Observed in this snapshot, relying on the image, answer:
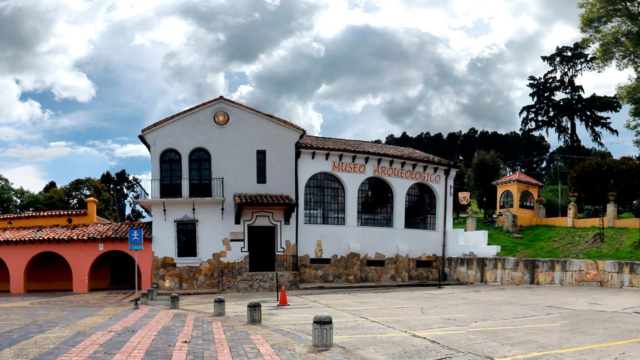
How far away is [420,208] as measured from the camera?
90.7 feet

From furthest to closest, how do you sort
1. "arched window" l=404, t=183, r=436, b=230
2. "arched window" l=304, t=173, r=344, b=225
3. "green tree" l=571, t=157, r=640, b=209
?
1. "green tree" l=571, t=157, r=640, b=209
2. "arched window" l=404, t=183, r=436, b=230
3. "arched window" l=304, t=173, r=344, b=225

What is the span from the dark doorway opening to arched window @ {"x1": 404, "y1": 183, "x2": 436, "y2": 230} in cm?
787

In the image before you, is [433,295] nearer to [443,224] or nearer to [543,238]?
[443,224]

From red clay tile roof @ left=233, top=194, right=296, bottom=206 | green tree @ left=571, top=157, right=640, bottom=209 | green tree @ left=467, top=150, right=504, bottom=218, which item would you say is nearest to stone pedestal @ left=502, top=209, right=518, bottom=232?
green tree @ left=571, top=157, right=640, bottom=209

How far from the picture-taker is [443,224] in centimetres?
2792

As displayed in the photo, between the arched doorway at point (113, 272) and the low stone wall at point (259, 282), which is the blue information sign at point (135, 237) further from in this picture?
the arched doorway at point (113, 272)

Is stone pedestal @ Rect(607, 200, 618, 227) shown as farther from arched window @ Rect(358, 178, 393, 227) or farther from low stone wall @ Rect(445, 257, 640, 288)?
arched window @ Rect(358, 178, 393, 227)

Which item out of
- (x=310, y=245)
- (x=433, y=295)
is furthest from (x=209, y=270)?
(x=433, y=295)

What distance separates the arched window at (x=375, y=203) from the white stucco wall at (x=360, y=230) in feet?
1.06

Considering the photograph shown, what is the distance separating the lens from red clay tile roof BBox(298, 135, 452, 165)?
962 inches

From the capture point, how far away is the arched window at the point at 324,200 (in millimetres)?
24609

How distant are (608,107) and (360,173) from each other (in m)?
37.2

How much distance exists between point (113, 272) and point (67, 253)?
3443 mm

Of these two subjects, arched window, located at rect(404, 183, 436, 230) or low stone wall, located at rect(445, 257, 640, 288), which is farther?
arched window, located at rect(404, 183, 436, 230)
